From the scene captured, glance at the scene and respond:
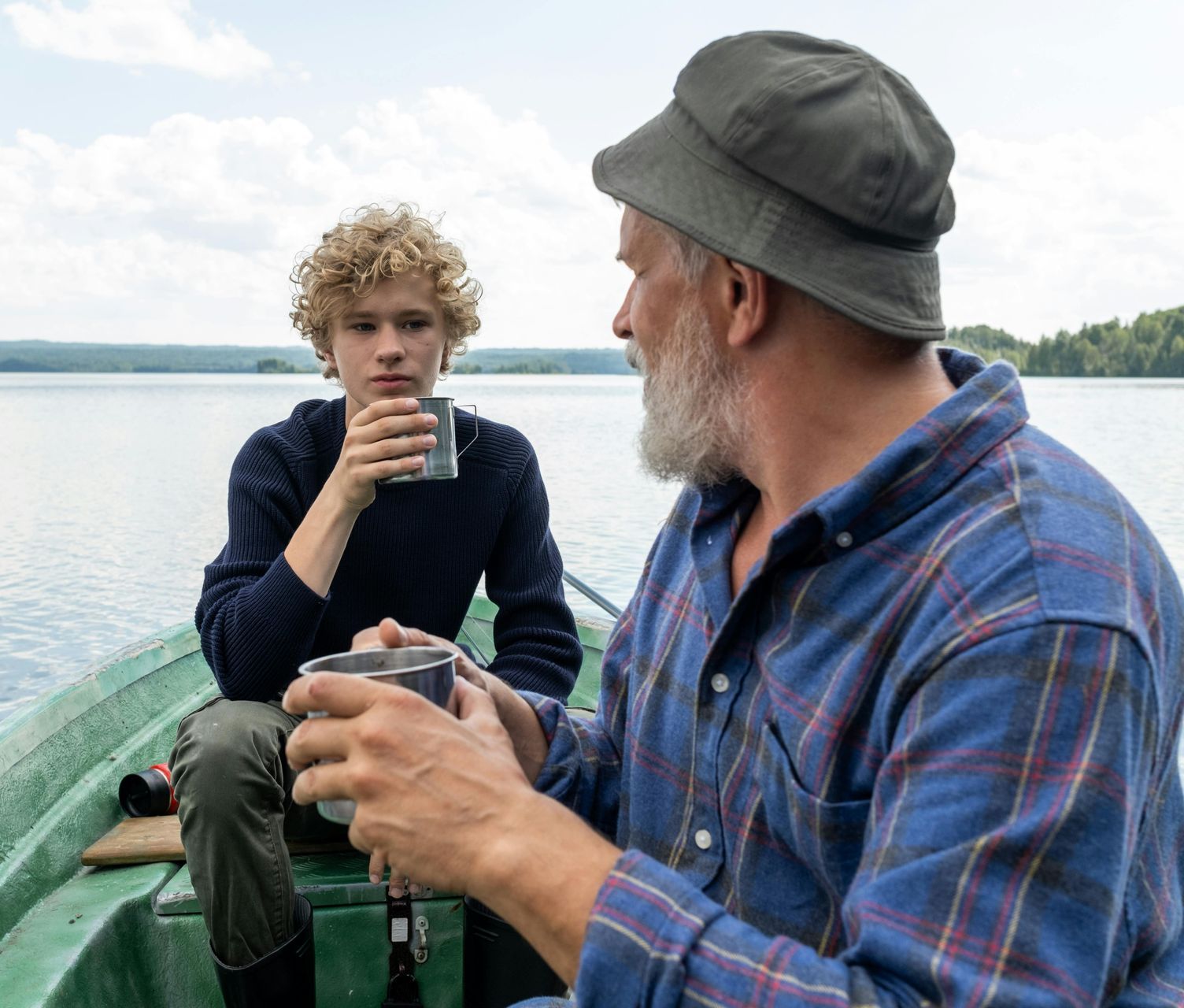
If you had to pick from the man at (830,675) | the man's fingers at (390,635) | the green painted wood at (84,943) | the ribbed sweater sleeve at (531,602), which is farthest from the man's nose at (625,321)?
the green painted wood at (84,943)

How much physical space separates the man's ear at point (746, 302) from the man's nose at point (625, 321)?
18cm

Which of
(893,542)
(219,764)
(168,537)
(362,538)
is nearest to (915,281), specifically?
(893,542)

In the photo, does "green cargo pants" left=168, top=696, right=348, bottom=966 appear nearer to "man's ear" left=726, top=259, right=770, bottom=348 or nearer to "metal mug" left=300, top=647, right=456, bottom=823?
"metal mug" left=300, top=647, right=456, bottom=823

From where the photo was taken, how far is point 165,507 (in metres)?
19.5

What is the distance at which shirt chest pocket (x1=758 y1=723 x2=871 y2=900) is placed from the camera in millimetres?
1245

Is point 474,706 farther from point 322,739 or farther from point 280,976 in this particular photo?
point 280,976

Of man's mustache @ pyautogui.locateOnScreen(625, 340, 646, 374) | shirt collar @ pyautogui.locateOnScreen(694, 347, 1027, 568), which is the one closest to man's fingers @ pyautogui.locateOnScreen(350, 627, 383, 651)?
man's mustache @ pyautogui.locateOnScreen(625, 340, 646, 374)

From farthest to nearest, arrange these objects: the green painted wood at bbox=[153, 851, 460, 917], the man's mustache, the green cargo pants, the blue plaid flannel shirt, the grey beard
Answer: the green painted wood at bbox=[153, 851, 460, 917], the green cargo pants, the man's mustache, the grey beard, the blue plaid flannel shirt

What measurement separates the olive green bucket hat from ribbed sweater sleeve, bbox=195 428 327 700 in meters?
1.51

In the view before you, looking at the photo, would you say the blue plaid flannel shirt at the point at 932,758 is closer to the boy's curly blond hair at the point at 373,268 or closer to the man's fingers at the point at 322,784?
the man's fingers at the point at 322,784

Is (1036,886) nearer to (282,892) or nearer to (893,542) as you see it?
(893,542)

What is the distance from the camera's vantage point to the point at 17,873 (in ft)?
9.01

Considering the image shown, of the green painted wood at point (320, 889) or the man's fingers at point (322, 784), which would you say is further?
the green painted wood at point (320, 889)

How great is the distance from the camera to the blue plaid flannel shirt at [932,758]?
1003 millimetres
